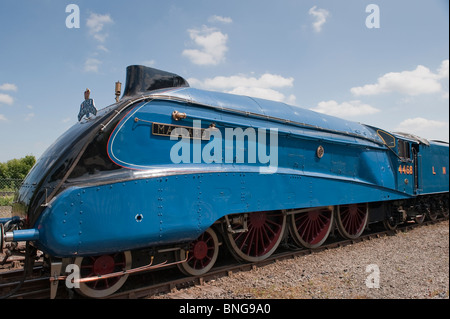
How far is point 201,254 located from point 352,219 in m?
5.30

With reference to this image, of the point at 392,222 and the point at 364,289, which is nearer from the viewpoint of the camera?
the point at 364,289

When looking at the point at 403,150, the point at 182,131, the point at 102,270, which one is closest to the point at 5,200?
the point at 102,270

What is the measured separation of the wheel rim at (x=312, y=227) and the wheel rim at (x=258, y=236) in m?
0.52

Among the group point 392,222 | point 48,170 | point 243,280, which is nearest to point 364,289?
point 243,280

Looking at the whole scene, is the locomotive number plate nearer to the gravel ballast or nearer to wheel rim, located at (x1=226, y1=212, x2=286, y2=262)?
wheel rim, located at (x1=226, y1=212, x2=286, y2=262)

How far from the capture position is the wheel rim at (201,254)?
5.42m

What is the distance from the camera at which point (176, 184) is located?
4.79 metres

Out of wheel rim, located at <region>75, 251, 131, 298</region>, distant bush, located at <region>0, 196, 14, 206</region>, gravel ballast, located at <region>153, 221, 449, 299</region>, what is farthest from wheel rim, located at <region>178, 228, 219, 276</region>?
distant bush, located at <region>0, 196, 14, 206</region>

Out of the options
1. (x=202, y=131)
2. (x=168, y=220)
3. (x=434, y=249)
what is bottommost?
(x=434, y=249)

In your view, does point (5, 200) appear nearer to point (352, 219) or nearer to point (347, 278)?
point (352, 219)

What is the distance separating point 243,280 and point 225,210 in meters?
1.35

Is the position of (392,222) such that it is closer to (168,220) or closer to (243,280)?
(243,280)

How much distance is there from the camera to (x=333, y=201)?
7.43 metres

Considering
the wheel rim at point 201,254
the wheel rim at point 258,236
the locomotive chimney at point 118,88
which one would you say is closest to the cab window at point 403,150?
the wheel rim at point 258,236
